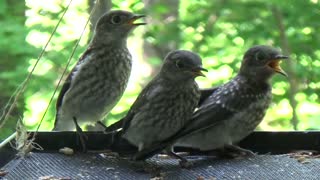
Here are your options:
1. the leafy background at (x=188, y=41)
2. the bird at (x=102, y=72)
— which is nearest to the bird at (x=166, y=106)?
the bird at (x=102, y=72)

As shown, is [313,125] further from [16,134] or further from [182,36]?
[16,134]

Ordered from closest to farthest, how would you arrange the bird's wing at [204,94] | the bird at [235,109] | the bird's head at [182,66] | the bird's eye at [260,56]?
1. the bird's head at [182,66]
2. the bird at [235,109]
3. the bird's eye at [260,56]
4. the bird's wing at [204,94]

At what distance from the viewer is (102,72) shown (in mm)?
3701

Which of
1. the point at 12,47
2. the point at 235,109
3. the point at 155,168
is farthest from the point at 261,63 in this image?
the point at 12,47

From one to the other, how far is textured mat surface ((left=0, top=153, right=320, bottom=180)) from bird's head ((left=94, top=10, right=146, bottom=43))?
2.78ft

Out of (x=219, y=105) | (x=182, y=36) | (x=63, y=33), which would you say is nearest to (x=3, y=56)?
(x=63, y=33)

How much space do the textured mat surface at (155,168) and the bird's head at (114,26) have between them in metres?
0.85

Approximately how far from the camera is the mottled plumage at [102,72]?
145 inches

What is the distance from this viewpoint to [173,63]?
3182mm

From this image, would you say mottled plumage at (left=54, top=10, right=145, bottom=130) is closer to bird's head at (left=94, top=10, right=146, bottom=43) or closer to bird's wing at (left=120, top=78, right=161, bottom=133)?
bird's head at (left=94, top=10, right=146, bottom=43)

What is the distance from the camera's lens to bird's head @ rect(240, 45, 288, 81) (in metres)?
3.27

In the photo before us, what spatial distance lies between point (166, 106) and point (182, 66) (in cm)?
20

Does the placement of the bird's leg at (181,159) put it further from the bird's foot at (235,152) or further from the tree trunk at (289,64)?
the tree trunk at (289,64)

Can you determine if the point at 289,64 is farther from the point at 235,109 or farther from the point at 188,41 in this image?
the point at 235,109
